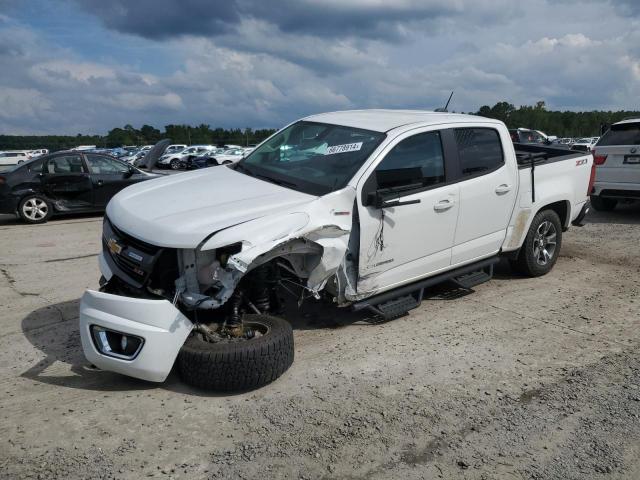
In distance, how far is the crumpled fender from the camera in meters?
3.46

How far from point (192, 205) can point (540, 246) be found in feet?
13.8

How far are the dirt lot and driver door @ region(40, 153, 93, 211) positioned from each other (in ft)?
19.4

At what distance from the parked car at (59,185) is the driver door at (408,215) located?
819 centimetres

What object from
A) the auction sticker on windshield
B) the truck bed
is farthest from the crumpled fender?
the truck bed

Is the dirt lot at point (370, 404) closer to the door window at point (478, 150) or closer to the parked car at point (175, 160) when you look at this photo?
the door window at point (478, 150)

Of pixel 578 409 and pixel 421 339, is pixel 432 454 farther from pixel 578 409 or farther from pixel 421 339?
pixel 421 339

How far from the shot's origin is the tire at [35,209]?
1050cm

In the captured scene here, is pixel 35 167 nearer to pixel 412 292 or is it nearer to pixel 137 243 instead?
pixel 137 243

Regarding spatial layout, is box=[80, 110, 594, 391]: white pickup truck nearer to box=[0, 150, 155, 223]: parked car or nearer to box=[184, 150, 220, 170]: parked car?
box=[0, 150, 155, 223]: parked car

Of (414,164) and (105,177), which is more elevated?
(414,164)

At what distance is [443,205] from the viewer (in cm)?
481

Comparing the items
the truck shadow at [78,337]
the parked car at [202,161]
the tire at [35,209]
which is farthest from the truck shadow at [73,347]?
the parked car at [202,161]

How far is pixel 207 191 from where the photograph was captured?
434 cm


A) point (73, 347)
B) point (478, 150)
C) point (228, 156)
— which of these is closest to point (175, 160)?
point (228, 156)
